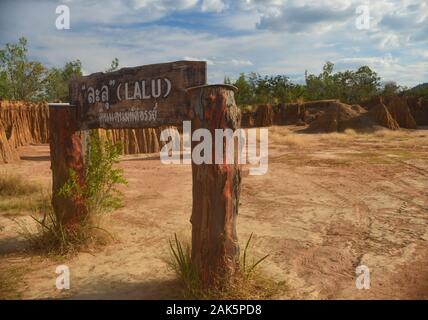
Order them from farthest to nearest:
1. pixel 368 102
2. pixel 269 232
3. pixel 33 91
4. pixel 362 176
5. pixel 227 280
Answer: pixel 33 91 < pixel 368 102 < pixel 362 176 < pixel 269 232 < pixel 227 280

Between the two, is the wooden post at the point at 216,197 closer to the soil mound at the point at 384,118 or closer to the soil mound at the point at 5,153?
the soil mound at the point at 5,153

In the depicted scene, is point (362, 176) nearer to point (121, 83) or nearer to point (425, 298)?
point (425, 298)

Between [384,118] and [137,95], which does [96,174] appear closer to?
[137,95]

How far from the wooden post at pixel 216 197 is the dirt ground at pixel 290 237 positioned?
0.47 m

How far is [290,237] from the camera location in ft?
16.9

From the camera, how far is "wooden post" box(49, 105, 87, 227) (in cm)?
459

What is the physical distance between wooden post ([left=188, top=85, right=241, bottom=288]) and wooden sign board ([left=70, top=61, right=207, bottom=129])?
0.91 feet

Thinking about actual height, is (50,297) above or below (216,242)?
below

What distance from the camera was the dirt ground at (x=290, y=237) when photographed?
12.1 feet

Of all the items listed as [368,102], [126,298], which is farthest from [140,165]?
[368,102]

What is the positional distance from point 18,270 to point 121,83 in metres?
2.13

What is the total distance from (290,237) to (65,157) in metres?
2.86

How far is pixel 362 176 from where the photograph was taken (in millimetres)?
9414

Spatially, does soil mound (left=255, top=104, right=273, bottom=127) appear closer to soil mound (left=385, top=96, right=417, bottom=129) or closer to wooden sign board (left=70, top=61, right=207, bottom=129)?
soil mound (left=385, top=96, right=417, bottom=129)
